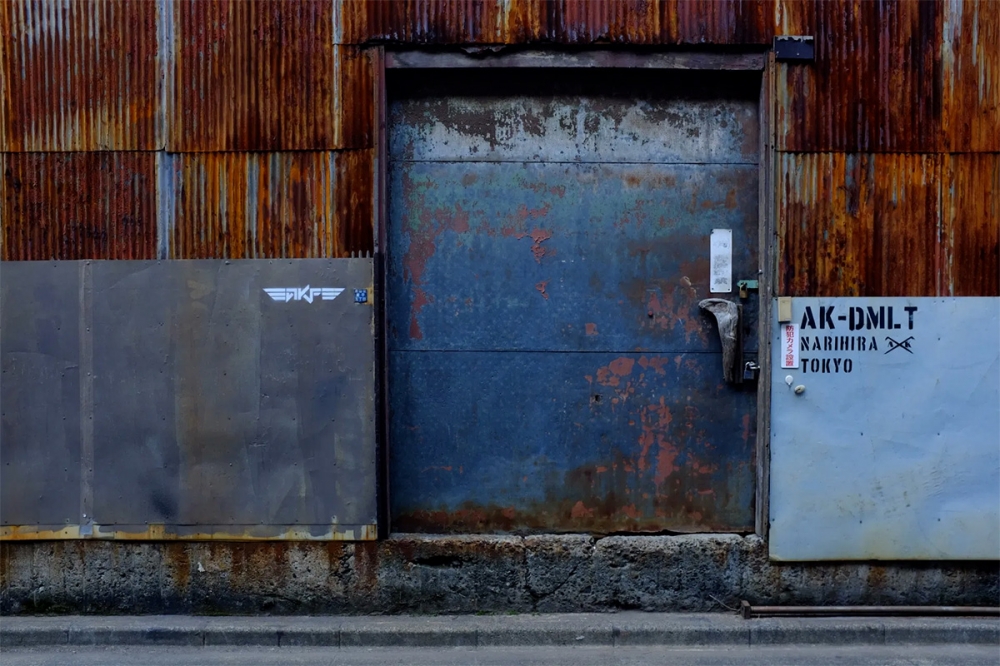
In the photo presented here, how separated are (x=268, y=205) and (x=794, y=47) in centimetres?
389

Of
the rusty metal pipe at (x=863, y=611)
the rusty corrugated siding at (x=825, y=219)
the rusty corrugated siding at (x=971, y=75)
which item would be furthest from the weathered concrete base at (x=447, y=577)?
the rusty corrugated siding at (x=971, y=75)

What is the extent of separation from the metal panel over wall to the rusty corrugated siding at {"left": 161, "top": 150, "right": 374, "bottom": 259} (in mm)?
3145

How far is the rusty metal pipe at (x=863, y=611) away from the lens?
6.00m

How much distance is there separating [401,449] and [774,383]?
109 inches

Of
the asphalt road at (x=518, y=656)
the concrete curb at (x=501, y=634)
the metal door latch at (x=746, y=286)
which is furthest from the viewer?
the metal door latch at (x=746, y=286)

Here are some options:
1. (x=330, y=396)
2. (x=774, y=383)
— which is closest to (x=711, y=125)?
(x=774, y=383)

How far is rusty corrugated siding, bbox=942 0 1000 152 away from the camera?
19.9ft

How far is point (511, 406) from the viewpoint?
6.33 meters

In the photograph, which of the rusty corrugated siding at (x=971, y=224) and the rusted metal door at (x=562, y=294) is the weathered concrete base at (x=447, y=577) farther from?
the rusty corrugated siding at (x=971, y=224)

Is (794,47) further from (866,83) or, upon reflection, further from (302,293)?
(302,293)

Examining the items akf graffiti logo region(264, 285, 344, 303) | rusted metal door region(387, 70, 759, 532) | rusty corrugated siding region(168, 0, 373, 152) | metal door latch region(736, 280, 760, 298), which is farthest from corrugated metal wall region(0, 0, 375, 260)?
metal door latch region(736, 280, 760, 298)

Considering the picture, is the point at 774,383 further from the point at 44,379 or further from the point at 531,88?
the point at 44,379

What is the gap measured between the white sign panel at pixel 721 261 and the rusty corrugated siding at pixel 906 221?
1.01 meters

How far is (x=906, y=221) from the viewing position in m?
6.11
